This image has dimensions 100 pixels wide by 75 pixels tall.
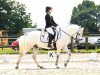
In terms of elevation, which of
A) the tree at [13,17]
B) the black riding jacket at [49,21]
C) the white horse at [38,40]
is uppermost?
the tree at [13,17]

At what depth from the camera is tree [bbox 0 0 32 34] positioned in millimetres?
90438

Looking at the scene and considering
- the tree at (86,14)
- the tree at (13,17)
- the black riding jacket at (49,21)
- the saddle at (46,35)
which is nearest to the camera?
the black riding jacket at (49,21)

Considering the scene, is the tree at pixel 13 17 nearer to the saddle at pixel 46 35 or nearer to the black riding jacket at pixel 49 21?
the saddle at pixel 46 35

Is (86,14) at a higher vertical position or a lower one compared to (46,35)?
higher

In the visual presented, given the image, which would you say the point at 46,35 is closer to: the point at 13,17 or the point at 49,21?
the point at 49,21

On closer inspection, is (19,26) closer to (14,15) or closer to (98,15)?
(14,15)

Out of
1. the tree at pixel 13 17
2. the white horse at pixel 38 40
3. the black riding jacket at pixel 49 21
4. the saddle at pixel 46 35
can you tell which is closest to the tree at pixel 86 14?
the tree at pixel 13 17

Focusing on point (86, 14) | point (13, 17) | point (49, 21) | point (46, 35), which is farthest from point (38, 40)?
point (86, 14)

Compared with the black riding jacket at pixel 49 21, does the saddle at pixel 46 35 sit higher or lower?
lower

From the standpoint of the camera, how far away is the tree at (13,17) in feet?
297

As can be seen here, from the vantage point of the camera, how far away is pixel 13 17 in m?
94.0

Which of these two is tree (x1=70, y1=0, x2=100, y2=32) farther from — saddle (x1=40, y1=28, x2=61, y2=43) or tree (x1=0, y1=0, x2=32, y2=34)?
saddle (x1=40, y1=28, x2=61, y2=43)

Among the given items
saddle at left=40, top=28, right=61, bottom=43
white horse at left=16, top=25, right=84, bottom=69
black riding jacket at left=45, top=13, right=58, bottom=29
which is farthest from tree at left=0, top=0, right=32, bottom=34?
black riding jacket at left=45, top=13, right=58, bottom=29

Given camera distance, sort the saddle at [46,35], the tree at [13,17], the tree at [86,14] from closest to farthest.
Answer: the saddle at [46,35] < the tree at [13,17] < the tree at [86,14]
